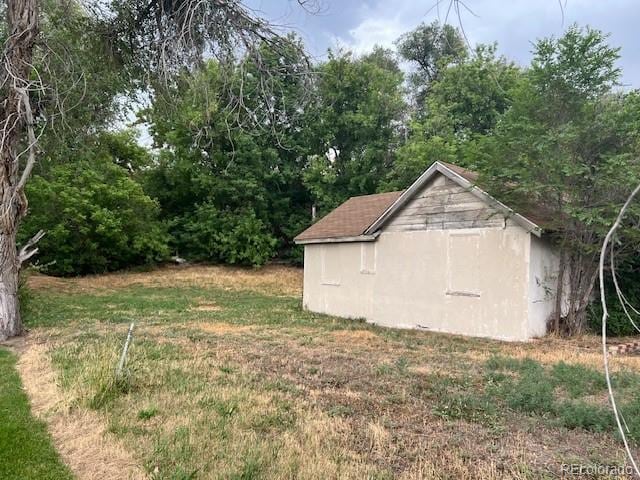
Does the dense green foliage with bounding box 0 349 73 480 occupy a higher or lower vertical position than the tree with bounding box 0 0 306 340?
lower

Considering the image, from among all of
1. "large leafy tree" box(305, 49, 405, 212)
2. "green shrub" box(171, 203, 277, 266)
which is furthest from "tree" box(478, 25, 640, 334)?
"green shrub" box(171, 203, 277, 266)

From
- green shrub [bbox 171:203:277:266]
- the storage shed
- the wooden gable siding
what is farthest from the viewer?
green shrub [bbox 171:203:277:266]

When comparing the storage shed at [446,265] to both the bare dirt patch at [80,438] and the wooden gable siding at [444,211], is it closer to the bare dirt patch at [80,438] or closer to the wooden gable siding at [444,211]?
the wooden gable siding at [444,211]

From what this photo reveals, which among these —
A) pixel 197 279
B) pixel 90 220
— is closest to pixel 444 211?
pixel 197 279

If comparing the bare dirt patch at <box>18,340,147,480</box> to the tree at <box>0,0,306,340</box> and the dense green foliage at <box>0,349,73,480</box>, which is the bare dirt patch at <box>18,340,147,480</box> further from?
the tree at <box>0,0,306,340</box>

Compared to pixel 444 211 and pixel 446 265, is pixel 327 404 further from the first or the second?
pixel 444 211

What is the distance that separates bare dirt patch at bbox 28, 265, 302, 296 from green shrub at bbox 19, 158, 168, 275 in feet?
4.06

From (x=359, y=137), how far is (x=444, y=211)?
19.7m

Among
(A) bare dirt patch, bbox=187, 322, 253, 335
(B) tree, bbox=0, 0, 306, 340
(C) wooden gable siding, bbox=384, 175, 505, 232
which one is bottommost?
(A) bare dirt patch, bbox=187, 322, 253, 335

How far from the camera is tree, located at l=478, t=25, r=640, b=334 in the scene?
937cm

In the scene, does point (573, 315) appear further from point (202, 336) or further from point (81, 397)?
point (81, 397)

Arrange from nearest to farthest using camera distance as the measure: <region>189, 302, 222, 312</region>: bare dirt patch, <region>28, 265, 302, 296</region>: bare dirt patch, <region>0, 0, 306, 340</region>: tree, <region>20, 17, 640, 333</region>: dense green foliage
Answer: <region>0, 0, 306, 340</region>: tree < <region>20, 17, 640, 333</region>: dense green foliage < <region>189, 302, 222, 312</region>: bare dirt patch < <region>28, 265, 302, 296</region>: bare dirt patch

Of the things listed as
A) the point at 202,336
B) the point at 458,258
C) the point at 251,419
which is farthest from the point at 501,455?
the point at 458,258

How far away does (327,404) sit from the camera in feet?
16.9
